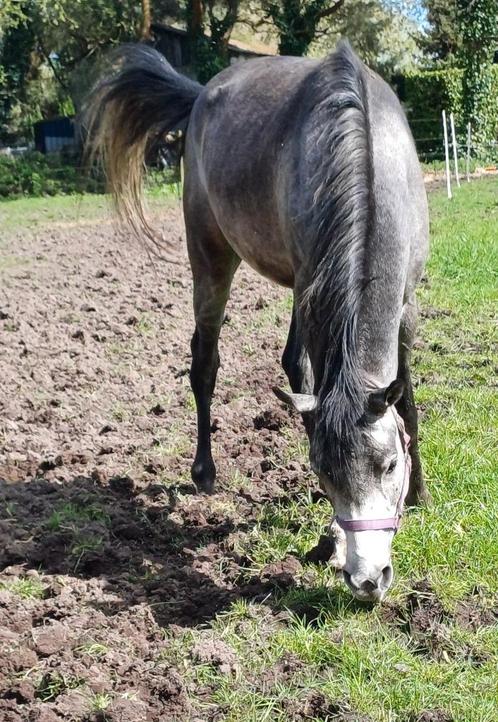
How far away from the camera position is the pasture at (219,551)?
9.48 feet

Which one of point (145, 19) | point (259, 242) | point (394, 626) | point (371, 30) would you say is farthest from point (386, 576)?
point (371, 30)

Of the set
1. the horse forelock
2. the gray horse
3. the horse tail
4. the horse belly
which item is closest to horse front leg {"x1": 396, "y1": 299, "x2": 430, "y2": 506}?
the gray horse

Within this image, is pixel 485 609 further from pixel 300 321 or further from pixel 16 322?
pixel 16 322

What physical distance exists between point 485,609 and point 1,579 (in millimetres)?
1930

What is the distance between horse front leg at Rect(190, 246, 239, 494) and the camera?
16.0 ft

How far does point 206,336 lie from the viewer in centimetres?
503

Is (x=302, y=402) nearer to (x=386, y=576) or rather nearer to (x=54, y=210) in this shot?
(x=386, y=576)

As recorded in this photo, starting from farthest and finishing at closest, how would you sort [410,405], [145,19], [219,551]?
[145,19]
[410,405]
[219,551]

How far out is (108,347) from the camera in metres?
7.42

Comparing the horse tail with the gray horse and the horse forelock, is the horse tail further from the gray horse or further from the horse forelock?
the horse forelock

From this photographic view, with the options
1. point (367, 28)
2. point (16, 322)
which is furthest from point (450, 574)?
point (367, 28)

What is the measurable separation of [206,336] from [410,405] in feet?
4.59

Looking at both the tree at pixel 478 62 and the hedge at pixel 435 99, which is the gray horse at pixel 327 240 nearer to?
the hedge at pixel 435 99

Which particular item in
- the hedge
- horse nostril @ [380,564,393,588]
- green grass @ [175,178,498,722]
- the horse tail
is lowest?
green grass @ [175,178,498,722]
